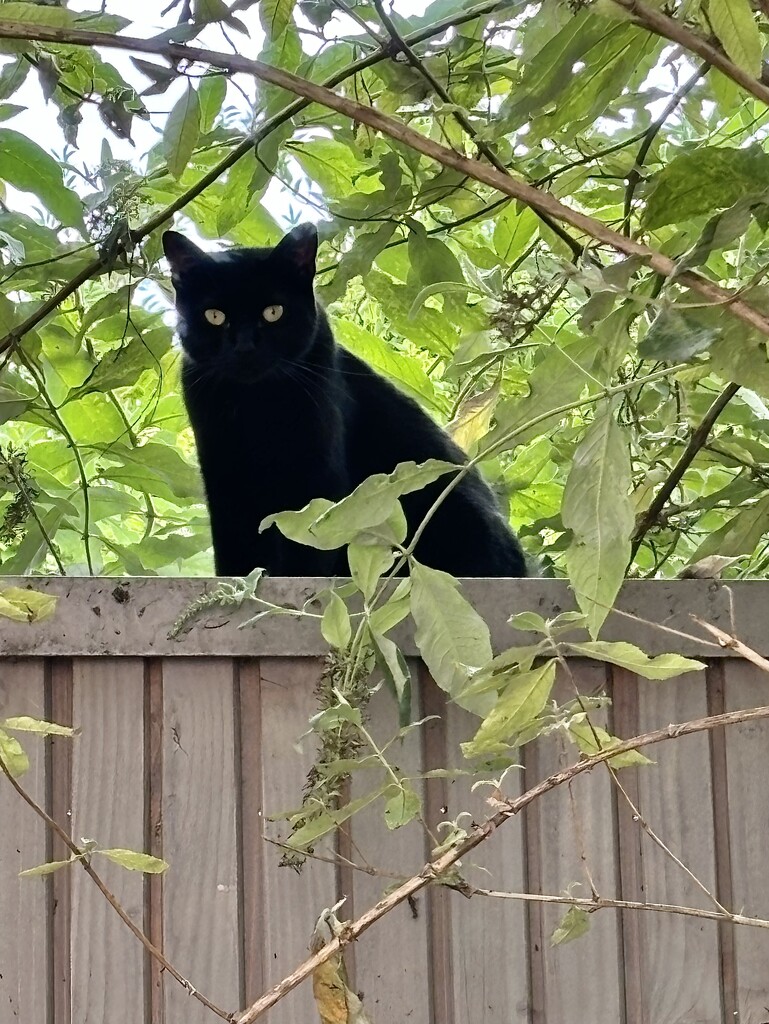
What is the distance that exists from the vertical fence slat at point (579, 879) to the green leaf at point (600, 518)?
31 cm

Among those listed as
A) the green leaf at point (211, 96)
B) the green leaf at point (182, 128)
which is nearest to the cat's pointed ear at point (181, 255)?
the green leaf at point (211, 96)

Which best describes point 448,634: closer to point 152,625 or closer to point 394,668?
point 394,668

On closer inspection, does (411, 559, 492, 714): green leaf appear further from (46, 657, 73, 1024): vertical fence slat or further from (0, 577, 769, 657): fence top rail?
(46, 657, 73, 1024): vertical fence slat

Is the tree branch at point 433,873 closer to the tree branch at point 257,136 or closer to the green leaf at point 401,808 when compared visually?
the green leaf at point 401,808

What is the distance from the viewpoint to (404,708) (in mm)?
605

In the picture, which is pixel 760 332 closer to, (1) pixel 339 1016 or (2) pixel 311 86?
(2) pixel 311 86

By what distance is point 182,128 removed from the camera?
2.45 feet

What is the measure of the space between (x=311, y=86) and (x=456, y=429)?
320 millimetres

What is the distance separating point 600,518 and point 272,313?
1039mm

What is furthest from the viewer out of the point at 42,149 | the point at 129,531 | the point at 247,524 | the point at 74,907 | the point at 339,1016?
the point at 129,531

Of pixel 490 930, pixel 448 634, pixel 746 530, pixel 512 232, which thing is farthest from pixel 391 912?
pixel 512 232

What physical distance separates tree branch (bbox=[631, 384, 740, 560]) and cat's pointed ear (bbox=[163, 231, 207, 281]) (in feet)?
2.68

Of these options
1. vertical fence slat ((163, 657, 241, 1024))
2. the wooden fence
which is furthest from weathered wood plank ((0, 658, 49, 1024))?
vertical fence slat ((163, 657, 241, 1024))

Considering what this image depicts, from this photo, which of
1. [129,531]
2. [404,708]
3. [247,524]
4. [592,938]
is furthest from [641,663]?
[129,531]
